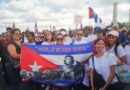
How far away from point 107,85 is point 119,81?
0.48m

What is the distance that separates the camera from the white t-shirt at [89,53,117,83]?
260 inches

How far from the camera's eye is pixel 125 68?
7.20 meters

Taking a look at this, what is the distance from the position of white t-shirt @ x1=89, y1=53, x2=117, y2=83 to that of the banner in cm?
90

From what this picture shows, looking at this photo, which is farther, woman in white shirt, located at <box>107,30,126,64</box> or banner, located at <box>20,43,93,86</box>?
banner, located at <box>20,43,93,86</box>

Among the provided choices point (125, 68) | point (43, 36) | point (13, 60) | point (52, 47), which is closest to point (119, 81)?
point (125, 68)

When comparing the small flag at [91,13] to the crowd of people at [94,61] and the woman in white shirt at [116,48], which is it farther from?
the woman in white shirt at [116,48]

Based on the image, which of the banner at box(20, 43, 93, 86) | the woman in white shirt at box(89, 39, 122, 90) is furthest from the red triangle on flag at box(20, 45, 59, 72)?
the woman in white shirt at box(89, 39, 122, 90)

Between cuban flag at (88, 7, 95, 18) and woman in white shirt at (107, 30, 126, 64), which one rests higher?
cuban flag at (88, 7, 95, 18)

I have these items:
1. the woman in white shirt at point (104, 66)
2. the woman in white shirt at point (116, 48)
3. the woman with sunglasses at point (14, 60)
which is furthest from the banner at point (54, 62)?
the woman in white shirt at point (104, 66)

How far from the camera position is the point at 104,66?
6.62 m

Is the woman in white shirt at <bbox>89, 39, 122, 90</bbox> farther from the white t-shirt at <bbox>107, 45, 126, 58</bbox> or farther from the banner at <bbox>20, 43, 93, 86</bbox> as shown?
the banner at <bbox>20, 43, 93, 86</bbox>

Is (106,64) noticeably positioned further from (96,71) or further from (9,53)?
(9,53)

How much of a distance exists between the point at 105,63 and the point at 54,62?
1.57m

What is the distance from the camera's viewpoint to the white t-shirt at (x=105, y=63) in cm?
660
